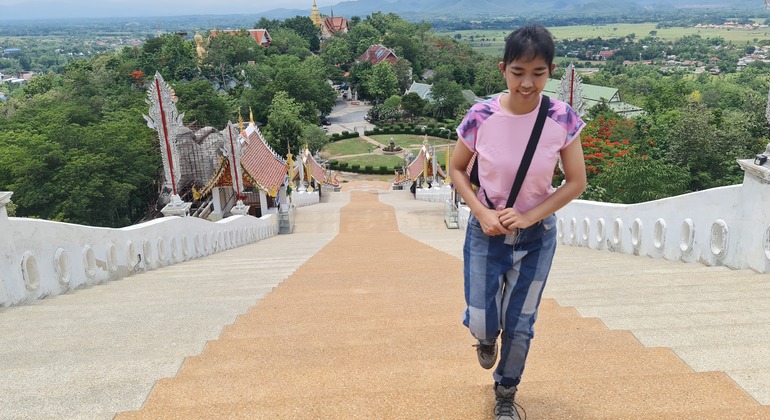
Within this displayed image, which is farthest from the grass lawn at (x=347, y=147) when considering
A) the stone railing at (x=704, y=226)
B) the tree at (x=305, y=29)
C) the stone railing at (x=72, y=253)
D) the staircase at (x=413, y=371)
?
the tree at (x=305, y=29)

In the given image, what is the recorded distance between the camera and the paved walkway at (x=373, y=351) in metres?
2.54

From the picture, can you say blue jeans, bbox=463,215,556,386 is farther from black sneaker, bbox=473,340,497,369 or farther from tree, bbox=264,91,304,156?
tree, bbox=264,91,304,156

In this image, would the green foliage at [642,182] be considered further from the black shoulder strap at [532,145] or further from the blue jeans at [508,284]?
the black shoulder strap at [532,145]

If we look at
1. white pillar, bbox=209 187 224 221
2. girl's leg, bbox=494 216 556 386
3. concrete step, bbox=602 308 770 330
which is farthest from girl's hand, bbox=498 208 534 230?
white pillar, bbox=209 187 224 221

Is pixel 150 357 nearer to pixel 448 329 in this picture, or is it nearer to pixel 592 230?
pixel 448 329

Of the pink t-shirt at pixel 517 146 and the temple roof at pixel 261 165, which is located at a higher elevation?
the pink t-shirt at pixel 517 146

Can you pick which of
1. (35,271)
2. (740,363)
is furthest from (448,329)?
(35,271)

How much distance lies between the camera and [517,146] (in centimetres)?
236

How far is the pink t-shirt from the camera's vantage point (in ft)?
7.73

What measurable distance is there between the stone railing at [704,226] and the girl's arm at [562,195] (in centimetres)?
359

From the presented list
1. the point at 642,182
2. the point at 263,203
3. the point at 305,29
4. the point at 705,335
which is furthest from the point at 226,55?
the point at 705,335

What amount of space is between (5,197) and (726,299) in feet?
18.6

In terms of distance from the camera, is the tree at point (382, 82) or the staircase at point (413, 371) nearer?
the staircase at point (413, 371)

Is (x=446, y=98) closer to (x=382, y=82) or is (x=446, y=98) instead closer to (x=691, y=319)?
(x=382, y=82)
